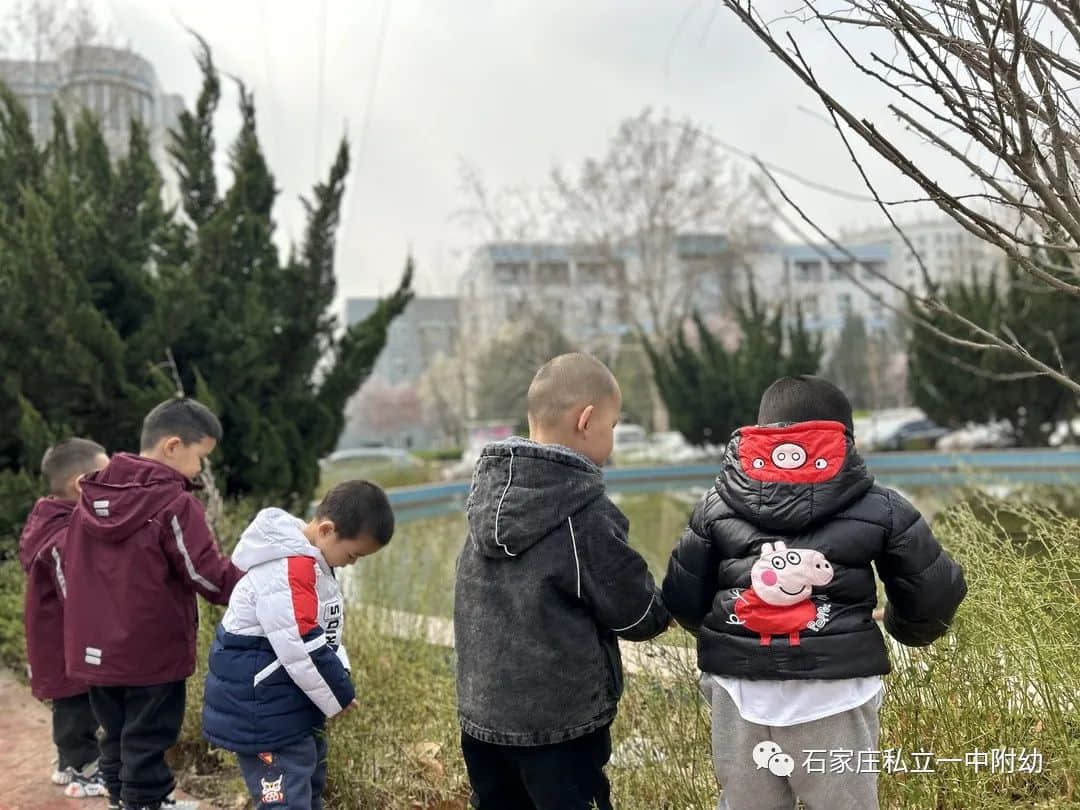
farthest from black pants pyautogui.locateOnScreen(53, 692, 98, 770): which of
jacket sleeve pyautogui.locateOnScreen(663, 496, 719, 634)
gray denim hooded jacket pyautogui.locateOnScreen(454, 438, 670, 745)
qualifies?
jacket sleeve pyautogui.locateOnScreen(663, 496, 719, 634)

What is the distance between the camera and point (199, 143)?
735 centimetres

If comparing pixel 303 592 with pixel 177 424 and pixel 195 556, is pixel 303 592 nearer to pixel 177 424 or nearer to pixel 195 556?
pixel 195 556

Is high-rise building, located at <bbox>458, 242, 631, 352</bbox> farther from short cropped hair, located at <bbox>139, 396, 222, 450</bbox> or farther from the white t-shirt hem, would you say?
the white t-shirt hem

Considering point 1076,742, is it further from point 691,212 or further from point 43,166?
point 691,212

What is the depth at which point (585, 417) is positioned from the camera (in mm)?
1868

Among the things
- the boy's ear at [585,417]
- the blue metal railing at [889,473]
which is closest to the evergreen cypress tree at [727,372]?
the blue metal railing at [889,473]

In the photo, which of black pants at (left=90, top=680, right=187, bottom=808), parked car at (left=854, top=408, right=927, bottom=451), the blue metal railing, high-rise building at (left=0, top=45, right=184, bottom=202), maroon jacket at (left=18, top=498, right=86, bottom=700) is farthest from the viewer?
parked car at (left=854, top=408, right=927, bottom=451)

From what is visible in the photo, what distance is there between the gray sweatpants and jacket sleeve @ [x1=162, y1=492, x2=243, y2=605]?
1665 mm

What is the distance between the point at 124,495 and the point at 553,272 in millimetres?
25055

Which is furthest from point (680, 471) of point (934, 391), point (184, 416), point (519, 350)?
point (184, 416)

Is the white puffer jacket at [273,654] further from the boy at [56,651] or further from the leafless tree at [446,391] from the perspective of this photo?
the leafless tree at [446,391]

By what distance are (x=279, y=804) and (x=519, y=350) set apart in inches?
1052

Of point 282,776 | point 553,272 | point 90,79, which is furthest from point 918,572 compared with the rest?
point 553,272

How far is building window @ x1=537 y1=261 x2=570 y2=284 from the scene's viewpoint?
87.7ft
